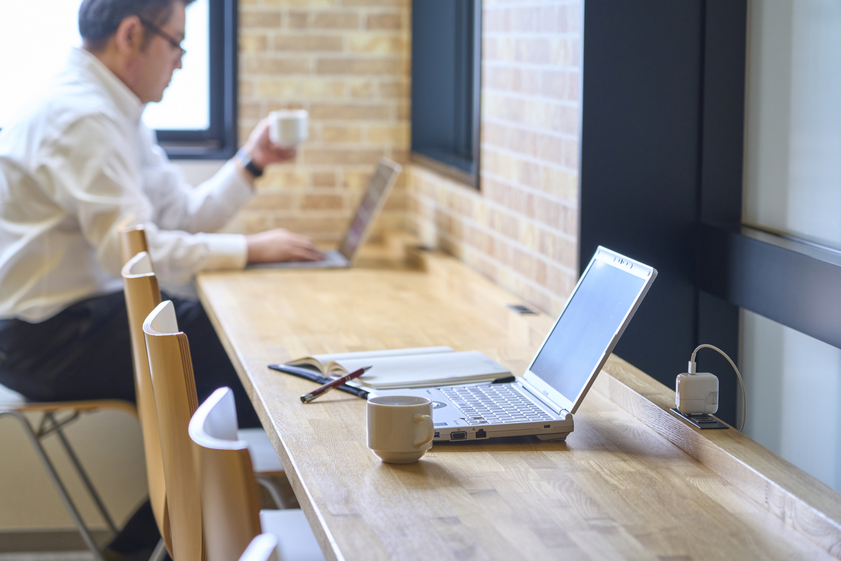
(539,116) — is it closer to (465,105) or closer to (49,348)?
(465,105)

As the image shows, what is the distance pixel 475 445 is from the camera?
130 centimetres

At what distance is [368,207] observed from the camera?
2.90 m

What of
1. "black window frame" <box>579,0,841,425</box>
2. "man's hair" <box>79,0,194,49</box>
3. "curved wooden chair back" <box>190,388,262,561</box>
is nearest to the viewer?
"curved wooden chair back" <box>190,388,262,561</box>

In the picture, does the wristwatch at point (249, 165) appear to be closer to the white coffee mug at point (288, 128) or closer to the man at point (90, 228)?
the white coffee mug at point (288, 128)

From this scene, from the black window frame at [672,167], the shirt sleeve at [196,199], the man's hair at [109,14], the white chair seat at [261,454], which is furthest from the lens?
the shirt sleeve at [196,199]

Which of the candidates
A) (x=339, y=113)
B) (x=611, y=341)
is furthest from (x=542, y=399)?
(x=339, y=113)

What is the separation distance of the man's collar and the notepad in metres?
1.28

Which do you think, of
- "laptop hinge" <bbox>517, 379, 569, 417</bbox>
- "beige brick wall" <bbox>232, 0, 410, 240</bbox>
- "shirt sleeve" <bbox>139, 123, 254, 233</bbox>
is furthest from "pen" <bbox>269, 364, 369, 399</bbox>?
"beige brick wall" <bbox>232, 0, 410, 240</bbox>

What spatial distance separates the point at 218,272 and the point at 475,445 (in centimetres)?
155

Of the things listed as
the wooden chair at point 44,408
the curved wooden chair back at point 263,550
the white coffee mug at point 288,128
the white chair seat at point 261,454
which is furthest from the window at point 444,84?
the curved wooden chair back at point 263,550

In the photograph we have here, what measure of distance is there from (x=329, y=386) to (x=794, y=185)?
0.90 meters

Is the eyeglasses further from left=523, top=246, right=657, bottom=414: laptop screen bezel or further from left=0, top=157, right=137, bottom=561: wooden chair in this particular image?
left=523, top=246, right=657, bottom=414: laptop screen bezel

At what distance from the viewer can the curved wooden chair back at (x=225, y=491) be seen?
855 millimetres

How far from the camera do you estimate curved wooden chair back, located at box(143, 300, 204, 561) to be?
47.4 inches
